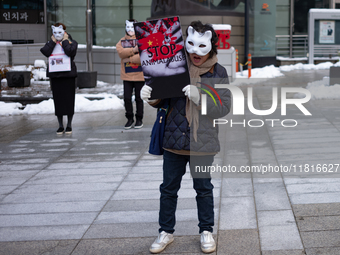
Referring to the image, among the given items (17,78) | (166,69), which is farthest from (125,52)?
(17,78)

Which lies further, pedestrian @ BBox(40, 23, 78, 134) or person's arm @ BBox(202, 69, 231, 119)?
pedestrian @ BBox(40, 23, 78, 134)

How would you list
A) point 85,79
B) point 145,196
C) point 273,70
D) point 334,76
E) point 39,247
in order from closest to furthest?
point 39,247
point 145,196
point 334,76
point 85,79
point 273,70

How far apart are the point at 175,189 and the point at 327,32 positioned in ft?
83.9

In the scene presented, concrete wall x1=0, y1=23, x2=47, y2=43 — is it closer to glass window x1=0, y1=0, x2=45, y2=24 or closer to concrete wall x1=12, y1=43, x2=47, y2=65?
glass window x1=0, y1=0, x2=45, y2=24

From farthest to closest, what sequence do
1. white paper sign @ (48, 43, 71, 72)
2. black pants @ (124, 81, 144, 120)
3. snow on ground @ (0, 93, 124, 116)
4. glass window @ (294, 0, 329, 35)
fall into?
glass window @ (294, 0, 329, 35) < snow on ground @ (0, 93, 124, 116) < black pants @ (124, 81, 144, 120) < white paper sign @ (48, 43, 71, 72)

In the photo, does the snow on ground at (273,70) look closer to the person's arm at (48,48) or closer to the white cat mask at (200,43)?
the person's arm at (48,48)

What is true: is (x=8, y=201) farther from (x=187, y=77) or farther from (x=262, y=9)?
(x=262, y=9)

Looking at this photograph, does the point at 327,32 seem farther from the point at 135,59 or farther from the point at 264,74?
the point at 135,59

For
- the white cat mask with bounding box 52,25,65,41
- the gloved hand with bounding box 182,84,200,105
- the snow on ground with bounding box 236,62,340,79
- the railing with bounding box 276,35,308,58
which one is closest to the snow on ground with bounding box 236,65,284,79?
the snow on ground with bounding box 236,62,340,79

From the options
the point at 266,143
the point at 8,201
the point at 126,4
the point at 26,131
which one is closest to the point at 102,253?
the point at 8,201

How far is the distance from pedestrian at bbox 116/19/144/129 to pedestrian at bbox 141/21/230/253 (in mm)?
5210

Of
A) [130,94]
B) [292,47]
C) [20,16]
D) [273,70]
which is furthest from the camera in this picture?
[20,16]

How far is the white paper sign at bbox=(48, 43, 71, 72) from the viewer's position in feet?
29.0

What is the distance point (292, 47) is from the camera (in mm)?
29969
